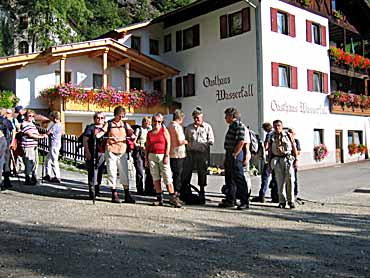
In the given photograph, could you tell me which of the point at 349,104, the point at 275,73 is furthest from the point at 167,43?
the point at 349,104

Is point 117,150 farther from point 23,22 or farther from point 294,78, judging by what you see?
point 23,22

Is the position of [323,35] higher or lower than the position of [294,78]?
higher

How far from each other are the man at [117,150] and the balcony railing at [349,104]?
20.0 m

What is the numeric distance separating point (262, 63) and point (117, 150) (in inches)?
591

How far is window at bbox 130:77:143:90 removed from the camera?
27.7 meters

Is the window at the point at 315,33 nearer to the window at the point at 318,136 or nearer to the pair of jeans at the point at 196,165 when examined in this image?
the window at the point at 318,136

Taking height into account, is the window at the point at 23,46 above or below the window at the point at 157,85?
above

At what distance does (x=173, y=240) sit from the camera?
19.3ft

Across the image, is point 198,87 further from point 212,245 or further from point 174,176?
point 212,245

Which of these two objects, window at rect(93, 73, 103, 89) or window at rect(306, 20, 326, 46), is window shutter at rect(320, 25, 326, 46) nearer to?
window at rect(306, 20, 326, 46)

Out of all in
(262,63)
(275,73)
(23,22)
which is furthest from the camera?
(23,22)

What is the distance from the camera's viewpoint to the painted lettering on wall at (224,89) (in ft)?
75.7

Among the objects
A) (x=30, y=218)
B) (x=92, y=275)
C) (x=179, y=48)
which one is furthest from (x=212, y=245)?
(x=179, y=48)

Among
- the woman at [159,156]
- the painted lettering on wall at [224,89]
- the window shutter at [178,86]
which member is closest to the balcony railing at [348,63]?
the painted lettering on wall at [224,89]
